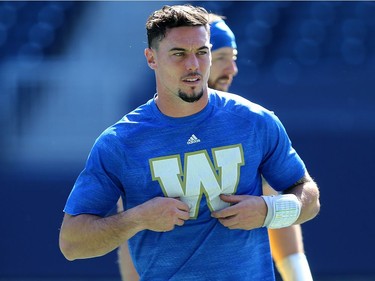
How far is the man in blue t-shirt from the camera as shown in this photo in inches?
120

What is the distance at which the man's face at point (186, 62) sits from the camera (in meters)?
3.07

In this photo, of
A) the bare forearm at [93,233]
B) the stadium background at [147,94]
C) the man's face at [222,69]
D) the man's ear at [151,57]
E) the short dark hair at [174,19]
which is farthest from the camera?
the stadium background at [147,94]

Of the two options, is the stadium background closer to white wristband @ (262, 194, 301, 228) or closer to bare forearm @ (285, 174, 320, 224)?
bare forearm @ (285, 174, 320, 224)

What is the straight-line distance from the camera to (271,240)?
4.41 m

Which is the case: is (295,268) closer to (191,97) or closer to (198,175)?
(198,175)

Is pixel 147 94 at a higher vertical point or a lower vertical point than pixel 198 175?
higher

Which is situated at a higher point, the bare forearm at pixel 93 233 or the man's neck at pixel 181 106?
the man's neck at pixel 181 106

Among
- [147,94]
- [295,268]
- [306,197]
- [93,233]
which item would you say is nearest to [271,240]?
[295,268]

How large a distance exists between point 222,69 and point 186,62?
1.76 m

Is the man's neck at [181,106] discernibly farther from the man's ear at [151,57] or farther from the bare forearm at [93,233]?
the bare forearm at [93,233]

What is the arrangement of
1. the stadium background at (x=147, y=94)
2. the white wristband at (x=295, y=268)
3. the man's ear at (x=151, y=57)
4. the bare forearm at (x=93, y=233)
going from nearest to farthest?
the bare forearm at (x=93, y=233)
the man's ear at (x=151, y=57)
the white wristband at (x=295, y=268)
the stadium background at (x=147, y=94)

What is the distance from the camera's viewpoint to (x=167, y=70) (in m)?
3.14

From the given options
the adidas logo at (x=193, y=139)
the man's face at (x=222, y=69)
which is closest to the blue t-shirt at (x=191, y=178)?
the adidas logo at (x=193, y=139)

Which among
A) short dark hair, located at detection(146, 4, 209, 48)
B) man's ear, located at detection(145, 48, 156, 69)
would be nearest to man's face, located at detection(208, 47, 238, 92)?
man's ear, located at detection(145, 48, 156, 69)
